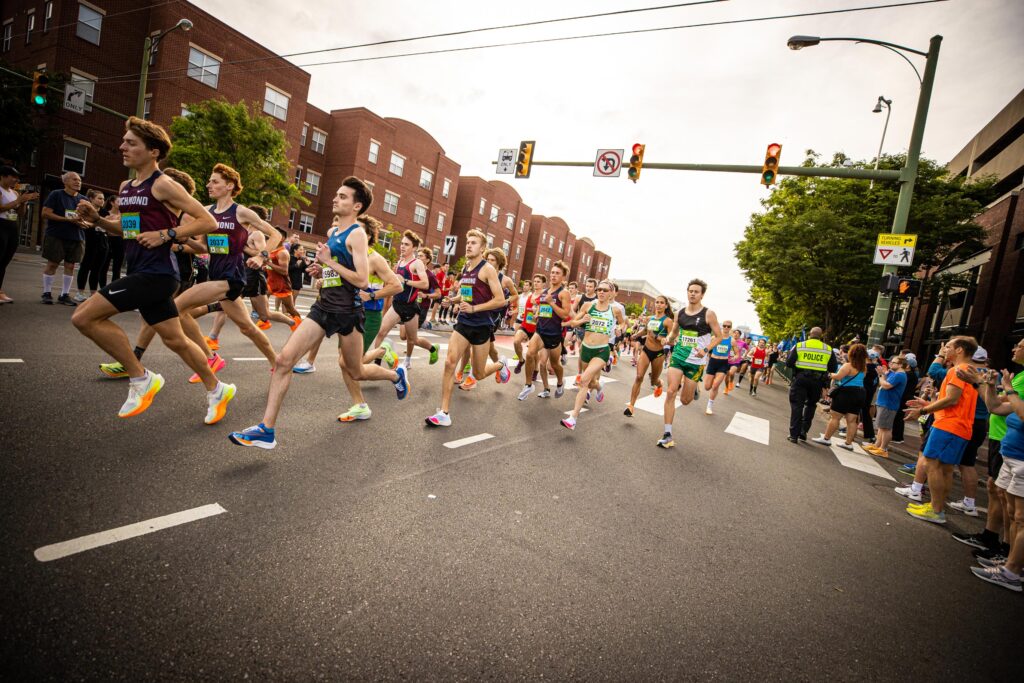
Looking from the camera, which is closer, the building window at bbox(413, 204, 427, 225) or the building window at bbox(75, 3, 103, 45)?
the building window at bbox(75, 3, 103, 45)

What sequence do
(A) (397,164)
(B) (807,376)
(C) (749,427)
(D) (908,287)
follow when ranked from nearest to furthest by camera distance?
(B) (807,376) < (C) (749,427) < (D) (908,287) < (A) (397,164)

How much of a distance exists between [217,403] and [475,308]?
269 centimetres

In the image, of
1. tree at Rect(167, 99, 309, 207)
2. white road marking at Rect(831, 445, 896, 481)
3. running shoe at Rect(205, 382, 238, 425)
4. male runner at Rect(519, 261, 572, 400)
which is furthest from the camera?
tree at Rect(167, 99, 309, 207)

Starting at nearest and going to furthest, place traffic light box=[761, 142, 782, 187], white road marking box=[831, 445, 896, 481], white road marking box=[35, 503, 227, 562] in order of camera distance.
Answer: white road marking box=[35, 503, 227, 562], white road marking box=[831, 445, 896, 481], traffic light box=[761, 142, 782, 187]

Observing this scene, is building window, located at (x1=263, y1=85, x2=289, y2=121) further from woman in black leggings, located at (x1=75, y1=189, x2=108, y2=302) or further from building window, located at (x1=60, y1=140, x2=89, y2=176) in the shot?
woman in black leggings, located at (x1=75, y1=189, x2=108, y2=302)

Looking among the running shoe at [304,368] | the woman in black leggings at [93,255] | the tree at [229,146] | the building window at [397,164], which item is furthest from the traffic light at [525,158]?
the building window at [397,164]

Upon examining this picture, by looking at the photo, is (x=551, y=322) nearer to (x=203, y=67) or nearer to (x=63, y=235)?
(x=63, y=235)

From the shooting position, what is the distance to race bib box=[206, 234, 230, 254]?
4.84 meters

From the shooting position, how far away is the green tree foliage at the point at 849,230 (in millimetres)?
18547

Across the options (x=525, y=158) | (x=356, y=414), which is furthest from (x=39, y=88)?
(x=356, y=414)

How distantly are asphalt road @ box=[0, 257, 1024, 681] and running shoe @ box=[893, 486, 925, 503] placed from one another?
427 millimetres

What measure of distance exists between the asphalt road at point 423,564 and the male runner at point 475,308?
866 mm

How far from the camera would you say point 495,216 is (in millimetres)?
50938

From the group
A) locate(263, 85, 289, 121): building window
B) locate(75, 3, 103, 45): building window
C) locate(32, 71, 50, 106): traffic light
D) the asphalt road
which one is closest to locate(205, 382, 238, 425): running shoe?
the asphalt road
